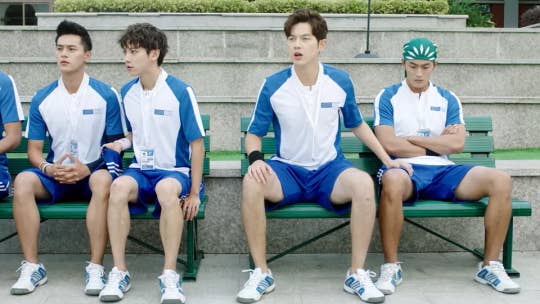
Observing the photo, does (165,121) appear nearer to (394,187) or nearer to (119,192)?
(119,192)

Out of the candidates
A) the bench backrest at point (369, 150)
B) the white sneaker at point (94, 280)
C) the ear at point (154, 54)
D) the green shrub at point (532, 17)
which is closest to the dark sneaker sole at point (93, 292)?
the white sneaker at point (94, 280)

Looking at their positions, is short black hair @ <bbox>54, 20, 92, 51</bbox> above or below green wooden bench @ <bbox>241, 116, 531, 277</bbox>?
above

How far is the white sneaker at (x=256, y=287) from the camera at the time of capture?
13.2ft

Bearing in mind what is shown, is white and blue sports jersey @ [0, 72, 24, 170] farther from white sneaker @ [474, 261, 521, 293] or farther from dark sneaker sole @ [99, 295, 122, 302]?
white sneaker @ [474, 261, 521, 293]

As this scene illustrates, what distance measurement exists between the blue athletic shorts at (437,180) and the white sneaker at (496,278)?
1.58 feet

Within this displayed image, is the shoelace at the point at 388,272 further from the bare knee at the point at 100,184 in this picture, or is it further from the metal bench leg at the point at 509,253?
the bare knee at the point at 100,184

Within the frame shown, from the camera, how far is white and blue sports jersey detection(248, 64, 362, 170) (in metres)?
4.51

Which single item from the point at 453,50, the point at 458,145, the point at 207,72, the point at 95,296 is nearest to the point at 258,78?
the point at 207,72

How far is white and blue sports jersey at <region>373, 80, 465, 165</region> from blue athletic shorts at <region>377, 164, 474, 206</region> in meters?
0.11

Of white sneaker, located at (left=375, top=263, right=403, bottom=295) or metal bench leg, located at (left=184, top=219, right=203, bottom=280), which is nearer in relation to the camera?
white sneaker, located at (left=375, top=263, right=403, bottom=295)

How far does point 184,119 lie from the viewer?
4.42 metres

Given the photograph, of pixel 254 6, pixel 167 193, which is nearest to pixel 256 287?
pixel 167 193

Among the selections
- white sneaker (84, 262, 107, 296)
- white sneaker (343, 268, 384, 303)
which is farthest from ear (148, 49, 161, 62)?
white sneaker (343, 268, 384, 303)

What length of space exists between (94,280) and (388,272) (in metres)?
1.84
